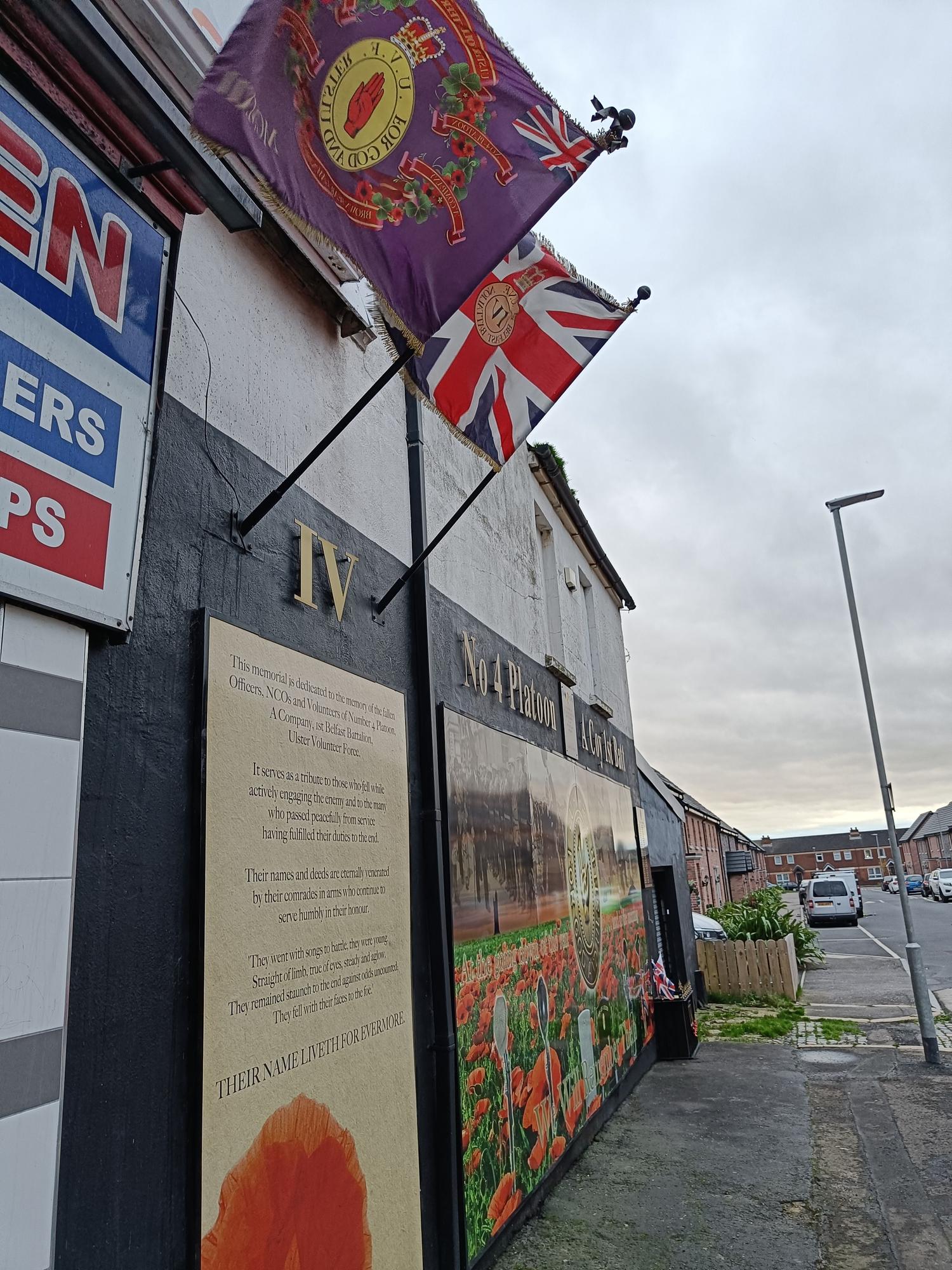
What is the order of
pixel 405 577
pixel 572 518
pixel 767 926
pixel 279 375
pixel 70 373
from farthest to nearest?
pixel 767 926 → pixel 572 518 → pixel 405 577 → pixel 279 375 → pixel 70 373

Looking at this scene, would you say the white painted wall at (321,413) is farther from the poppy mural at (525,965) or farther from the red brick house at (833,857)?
the red brick house at (833,857)

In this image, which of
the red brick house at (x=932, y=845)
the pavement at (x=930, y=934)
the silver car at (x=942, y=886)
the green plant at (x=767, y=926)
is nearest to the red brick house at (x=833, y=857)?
the red brick house at (x=932, y=845)

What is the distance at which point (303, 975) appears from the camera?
3.51 meters

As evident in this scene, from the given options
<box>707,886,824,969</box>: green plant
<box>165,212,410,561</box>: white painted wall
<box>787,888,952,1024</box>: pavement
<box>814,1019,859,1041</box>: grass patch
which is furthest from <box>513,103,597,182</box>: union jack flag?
<box>707,886,824,969</box>: green plant

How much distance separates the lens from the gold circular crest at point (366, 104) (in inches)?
123

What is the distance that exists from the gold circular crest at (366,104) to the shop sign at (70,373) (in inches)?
31.4

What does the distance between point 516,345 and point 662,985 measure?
27.5 ft

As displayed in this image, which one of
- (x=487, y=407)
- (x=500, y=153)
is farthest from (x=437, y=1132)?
(x=500, y=153)

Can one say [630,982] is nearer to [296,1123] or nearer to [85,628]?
[296,1123]

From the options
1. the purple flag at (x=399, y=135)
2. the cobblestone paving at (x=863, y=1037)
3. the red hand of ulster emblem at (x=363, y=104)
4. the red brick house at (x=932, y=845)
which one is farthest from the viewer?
the red brick house at (x=932, y=845)

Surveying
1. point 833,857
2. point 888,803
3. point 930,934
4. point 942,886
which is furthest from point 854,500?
point 833,857

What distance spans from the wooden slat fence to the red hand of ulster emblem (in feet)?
46.2

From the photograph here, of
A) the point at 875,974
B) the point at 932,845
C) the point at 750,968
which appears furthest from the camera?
the point at 932,845

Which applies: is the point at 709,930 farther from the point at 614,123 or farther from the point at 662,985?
the point at 614,123
